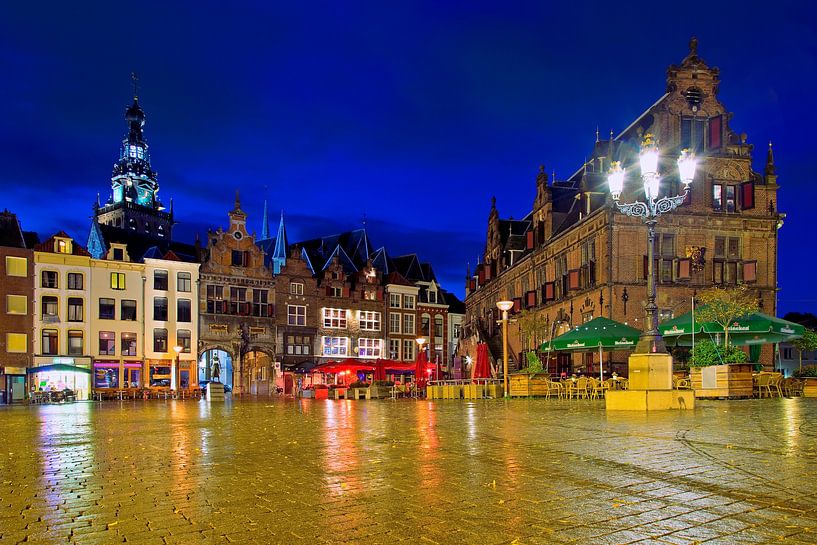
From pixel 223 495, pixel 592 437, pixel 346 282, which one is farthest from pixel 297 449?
pixel 346 282

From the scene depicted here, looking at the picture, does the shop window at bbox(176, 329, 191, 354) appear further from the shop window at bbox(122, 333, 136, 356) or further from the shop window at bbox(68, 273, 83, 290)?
the shop window at bbox(68, 273, 83, 290)

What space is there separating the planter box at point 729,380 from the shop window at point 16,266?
45.6 meters

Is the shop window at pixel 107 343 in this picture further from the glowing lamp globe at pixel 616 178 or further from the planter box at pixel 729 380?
the planter box at pixel 729 380

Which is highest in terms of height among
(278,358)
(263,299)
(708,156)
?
(708,156)

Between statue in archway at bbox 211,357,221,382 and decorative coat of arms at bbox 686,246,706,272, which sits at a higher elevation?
decorative coat of arms at bbox 686,246,706,272

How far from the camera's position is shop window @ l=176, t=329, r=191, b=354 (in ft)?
183

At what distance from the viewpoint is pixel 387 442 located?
10156mm

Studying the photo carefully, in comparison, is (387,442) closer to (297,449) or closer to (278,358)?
(297,449)

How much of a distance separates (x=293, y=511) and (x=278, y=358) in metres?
56.7

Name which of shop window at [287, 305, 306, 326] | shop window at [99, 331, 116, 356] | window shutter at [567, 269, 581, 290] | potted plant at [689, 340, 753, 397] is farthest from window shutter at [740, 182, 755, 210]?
shop window at [99, 331, 116, 356]

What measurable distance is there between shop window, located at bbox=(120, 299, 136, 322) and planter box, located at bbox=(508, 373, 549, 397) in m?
36.3

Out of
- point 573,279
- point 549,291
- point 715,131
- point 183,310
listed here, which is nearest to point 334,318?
point 183,310

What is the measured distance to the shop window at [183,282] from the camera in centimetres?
5672

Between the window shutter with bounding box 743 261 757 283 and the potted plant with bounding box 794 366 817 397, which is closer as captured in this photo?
the potted plant with bounding box 794 366 817 397
